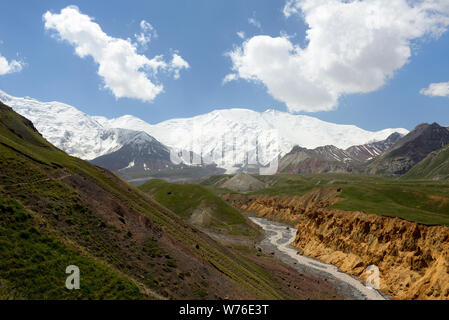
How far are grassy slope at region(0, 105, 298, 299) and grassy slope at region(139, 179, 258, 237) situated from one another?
80966mm

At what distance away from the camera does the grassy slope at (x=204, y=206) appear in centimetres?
13288

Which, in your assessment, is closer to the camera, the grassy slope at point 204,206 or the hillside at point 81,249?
the hillside at point 81,249

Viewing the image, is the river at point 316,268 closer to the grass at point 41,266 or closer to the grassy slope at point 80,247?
the grassy slope at point 80,247

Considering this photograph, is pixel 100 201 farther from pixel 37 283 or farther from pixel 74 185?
pixel 37 283

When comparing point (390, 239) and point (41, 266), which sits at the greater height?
point (41, 266)

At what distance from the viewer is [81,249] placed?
28.1 metres

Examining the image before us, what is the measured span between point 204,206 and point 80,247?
121690mm

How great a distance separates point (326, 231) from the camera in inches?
3831

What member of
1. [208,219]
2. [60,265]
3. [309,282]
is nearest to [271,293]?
[309,282]

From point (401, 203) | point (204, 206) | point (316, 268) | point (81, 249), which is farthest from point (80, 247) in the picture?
point (204, 206)

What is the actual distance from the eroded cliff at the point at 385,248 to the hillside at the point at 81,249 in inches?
1081

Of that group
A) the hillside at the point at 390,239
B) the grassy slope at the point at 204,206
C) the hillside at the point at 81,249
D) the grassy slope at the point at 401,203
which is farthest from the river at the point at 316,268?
the grassy slope at the point at 401,203

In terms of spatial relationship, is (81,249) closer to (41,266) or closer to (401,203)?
(41,266)
